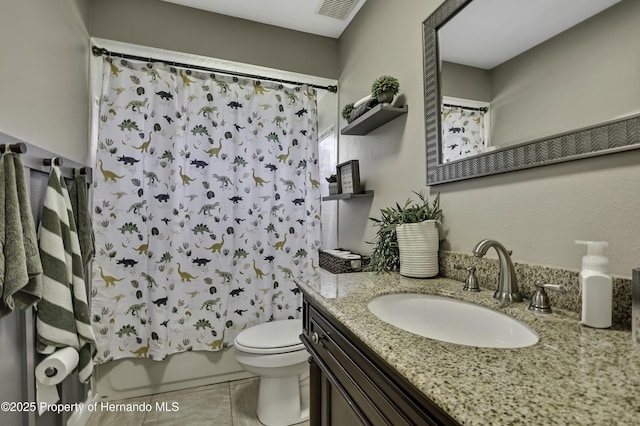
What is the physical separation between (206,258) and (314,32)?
183 cm

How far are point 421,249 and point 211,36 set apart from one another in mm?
1990

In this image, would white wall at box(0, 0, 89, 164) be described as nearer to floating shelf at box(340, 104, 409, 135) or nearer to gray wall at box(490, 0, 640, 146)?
floating shelf at box(340, 104, 409, 135)

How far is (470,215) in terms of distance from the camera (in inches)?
45.9

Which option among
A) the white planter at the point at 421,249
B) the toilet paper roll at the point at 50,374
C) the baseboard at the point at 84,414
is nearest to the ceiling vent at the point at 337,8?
the white planter at the point at 421,249

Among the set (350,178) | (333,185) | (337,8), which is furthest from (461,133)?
(337,8)

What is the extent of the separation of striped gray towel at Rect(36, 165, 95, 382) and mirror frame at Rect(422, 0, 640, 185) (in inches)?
60.9

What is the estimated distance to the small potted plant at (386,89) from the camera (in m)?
1.54

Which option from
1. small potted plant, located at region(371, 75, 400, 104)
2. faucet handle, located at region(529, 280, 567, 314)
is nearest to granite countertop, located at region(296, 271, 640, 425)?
faucet handle, located at region(529, 280, 567, 314)

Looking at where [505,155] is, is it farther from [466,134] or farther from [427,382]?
[427,382]

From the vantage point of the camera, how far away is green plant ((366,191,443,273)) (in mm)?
1312

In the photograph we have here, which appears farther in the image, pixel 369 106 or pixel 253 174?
pixel 253 174

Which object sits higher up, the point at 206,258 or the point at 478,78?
the point at 478,78

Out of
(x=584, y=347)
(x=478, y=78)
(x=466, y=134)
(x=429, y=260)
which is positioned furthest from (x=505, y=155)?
(x=584, y=347)

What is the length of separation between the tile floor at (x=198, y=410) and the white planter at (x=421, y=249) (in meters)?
1.17
